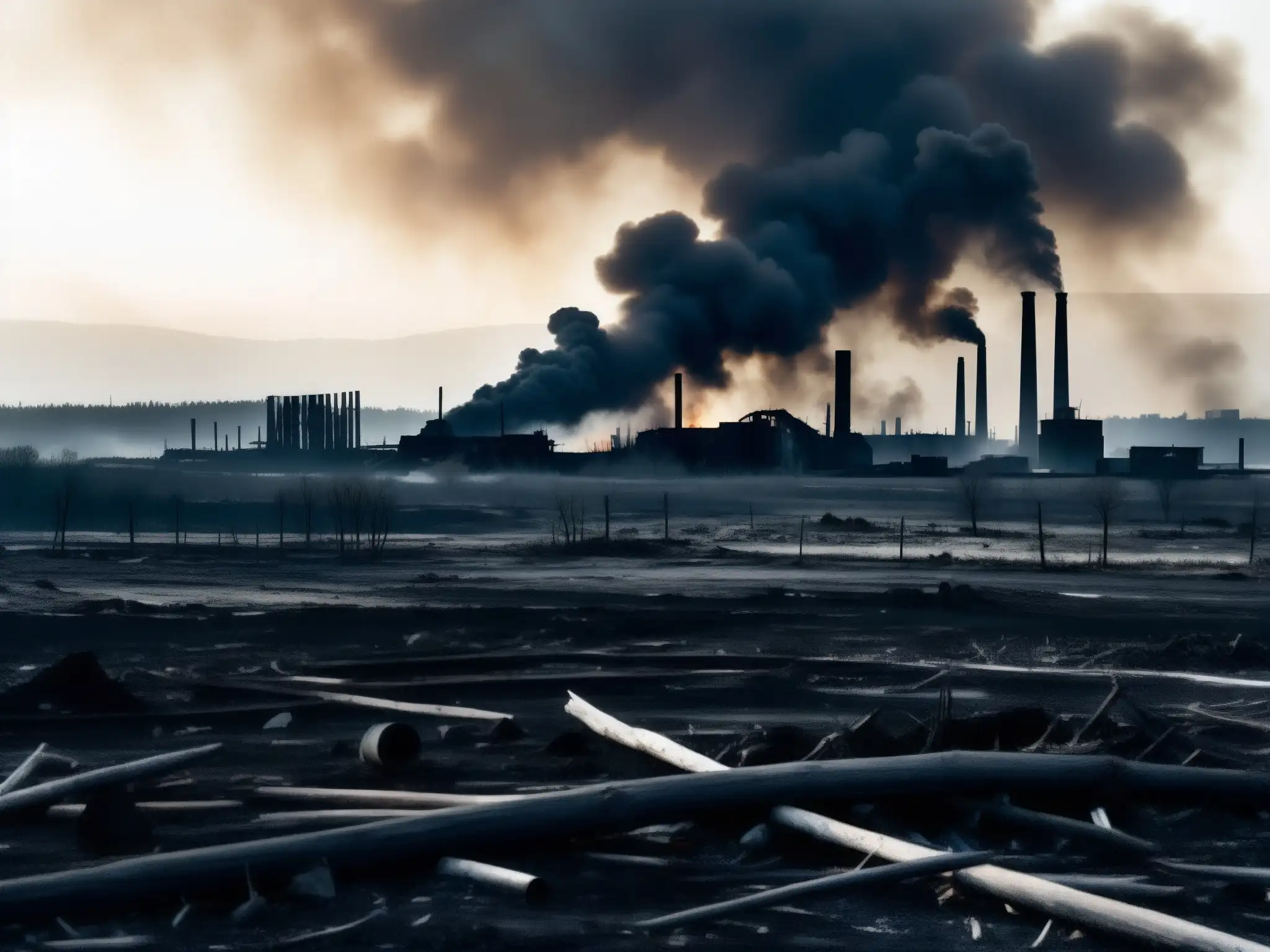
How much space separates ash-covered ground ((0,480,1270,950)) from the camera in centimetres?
712

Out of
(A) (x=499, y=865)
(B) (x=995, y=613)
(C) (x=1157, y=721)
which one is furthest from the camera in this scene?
(B) (x=995, y=613)

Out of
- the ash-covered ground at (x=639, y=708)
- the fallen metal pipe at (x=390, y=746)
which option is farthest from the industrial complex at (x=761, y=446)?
the fallen metal pipe at (x=390, y=746)

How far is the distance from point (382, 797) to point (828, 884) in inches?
106

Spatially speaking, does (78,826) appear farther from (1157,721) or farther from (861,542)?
(861,542)

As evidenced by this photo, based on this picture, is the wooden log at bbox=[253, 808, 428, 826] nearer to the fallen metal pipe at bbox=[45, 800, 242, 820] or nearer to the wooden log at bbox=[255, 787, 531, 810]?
the wooden log at bbox=[255, 787, 531, 810]

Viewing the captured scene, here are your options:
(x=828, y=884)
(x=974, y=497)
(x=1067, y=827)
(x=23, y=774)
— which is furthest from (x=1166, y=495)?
(x=828, y=884)

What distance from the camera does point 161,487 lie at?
7738 centimetres

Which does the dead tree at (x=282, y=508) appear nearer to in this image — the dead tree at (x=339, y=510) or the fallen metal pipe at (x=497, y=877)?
the dead tree at (x=339, y=510)

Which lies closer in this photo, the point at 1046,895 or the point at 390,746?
the point at 1046,895

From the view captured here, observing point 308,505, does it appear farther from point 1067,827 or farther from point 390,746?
point 1067,827

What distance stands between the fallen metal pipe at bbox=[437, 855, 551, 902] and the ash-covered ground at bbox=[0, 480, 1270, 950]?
59 millimetres

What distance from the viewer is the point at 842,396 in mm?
83312

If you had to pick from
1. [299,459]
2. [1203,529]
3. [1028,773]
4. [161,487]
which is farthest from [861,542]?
[299,459]

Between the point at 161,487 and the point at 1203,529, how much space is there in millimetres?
48540
